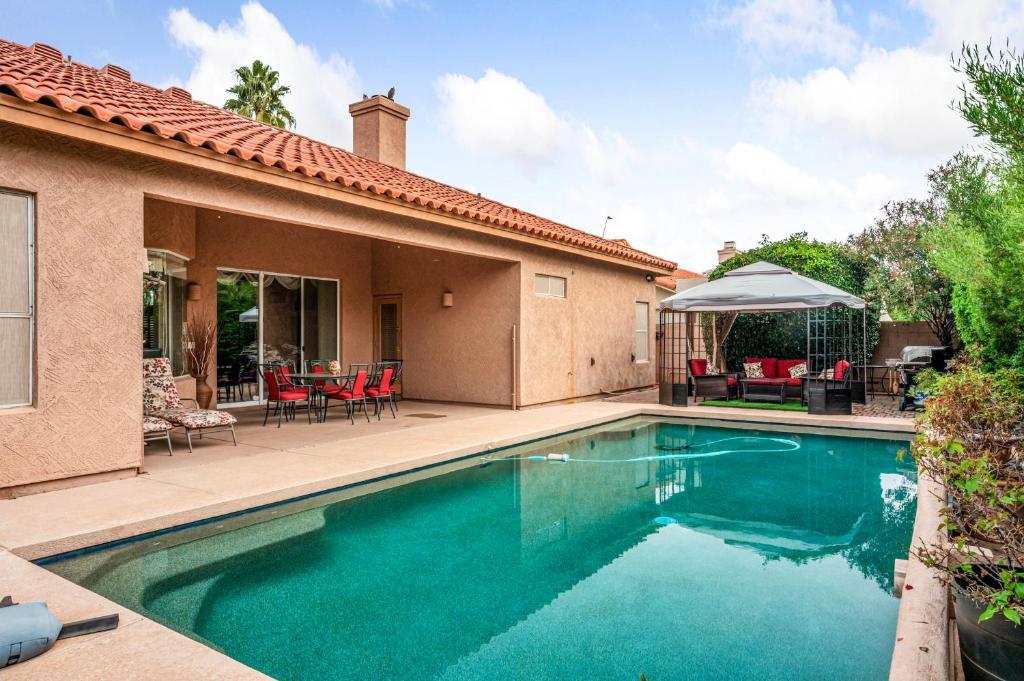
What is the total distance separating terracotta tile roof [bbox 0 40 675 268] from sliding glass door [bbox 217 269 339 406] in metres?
2.77

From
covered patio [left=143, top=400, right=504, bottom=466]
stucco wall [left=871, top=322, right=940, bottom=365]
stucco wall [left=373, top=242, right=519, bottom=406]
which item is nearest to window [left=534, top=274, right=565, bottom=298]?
stucco wall [left=373, top=242, right=519, bottom=406]

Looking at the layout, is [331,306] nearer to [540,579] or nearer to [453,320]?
[453,320]

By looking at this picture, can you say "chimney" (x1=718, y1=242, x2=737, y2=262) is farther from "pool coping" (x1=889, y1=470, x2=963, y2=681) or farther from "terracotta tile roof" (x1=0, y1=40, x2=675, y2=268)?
"pool coping" (x1=889, y1=470, x2=963, y2=681)

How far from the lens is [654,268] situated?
54.5 ft

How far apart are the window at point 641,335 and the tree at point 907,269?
5696 millimetres

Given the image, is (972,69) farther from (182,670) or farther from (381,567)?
(381,567)

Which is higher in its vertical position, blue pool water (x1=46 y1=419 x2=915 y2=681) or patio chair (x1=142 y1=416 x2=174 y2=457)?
patio chair (x1=142 y1=416 x2=174 y2=457)

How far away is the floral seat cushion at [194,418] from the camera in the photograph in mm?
7590

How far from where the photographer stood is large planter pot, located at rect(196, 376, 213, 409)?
34.7ft

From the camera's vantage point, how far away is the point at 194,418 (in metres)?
7.71

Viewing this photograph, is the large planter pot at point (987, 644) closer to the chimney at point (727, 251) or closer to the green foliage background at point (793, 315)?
the green foliage background at point (793, 315)

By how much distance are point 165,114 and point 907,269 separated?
17.6 m

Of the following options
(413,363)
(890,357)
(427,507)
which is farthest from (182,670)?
(890,357)

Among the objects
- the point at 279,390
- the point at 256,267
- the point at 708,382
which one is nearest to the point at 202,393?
the point at 279,390
